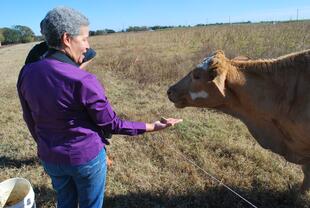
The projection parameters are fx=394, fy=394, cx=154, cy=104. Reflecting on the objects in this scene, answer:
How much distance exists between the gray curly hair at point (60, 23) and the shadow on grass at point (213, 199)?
301cm

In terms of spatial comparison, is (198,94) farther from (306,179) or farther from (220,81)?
(306,179)

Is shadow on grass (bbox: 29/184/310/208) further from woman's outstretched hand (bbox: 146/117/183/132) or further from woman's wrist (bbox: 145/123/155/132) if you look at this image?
woman's wrist (bbox: 145/123/155/132)

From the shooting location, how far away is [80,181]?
327 centimetres

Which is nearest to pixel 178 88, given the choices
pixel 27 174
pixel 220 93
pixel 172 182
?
pixel 220 93

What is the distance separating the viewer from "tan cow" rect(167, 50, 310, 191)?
4.49 m

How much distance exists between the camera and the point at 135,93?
37.4ft

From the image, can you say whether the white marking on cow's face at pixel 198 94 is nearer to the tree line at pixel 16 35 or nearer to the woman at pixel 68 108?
the woman at pixel 68 108

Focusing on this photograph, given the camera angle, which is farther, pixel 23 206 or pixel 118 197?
pixel 118 197

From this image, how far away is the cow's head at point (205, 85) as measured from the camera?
4.62 m

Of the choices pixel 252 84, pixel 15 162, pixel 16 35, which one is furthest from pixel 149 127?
pixel 16 35

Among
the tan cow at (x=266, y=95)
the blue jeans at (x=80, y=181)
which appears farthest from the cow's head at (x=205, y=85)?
the blue jeans at (x=80, y=181)

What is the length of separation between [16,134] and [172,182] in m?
4.17

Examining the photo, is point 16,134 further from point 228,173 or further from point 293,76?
point 293,76

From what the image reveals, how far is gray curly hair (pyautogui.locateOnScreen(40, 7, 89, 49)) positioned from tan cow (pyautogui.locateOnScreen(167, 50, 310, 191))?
2144mm
